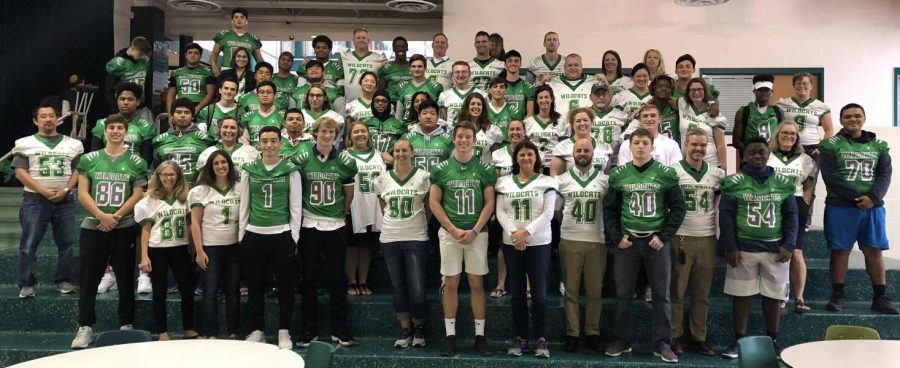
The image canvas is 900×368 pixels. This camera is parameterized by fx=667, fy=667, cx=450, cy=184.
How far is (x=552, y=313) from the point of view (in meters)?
4.82

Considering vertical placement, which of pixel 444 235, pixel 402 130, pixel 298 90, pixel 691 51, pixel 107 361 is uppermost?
pixel 691 51

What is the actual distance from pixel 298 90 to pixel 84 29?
5.06m

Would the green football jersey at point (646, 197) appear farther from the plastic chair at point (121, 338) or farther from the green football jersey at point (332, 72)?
the green football jersey at point (332, 72)

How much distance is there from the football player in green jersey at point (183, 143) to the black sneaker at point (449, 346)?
2.29 metres

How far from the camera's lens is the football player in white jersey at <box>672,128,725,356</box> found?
176 inches

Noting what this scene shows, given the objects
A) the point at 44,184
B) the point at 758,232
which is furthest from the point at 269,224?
the point at 758,232

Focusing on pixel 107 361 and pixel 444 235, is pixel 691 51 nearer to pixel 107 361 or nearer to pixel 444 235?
pixel 444 235

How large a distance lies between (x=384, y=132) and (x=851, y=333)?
3593 mm

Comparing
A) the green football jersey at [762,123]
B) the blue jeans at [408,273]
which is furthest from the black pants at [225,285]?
the green football jersey at [762,123]

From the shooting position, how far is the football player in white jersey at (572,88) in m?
6.04

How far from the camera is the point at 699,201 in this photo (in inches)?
177

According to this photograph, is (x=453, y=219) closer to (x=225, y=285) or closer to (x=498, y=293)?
(x=498, y=293)

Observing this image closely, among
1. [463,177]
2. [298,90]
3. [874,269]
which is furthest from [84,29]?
[874,269]

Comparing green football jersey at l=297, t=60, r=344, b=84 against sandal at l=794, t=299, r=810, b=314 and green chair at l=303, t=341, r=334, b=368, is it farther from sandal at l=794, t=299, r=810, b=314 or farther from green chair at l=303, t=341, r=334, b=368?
sandal at l=794, t=299, r=810, b=314
